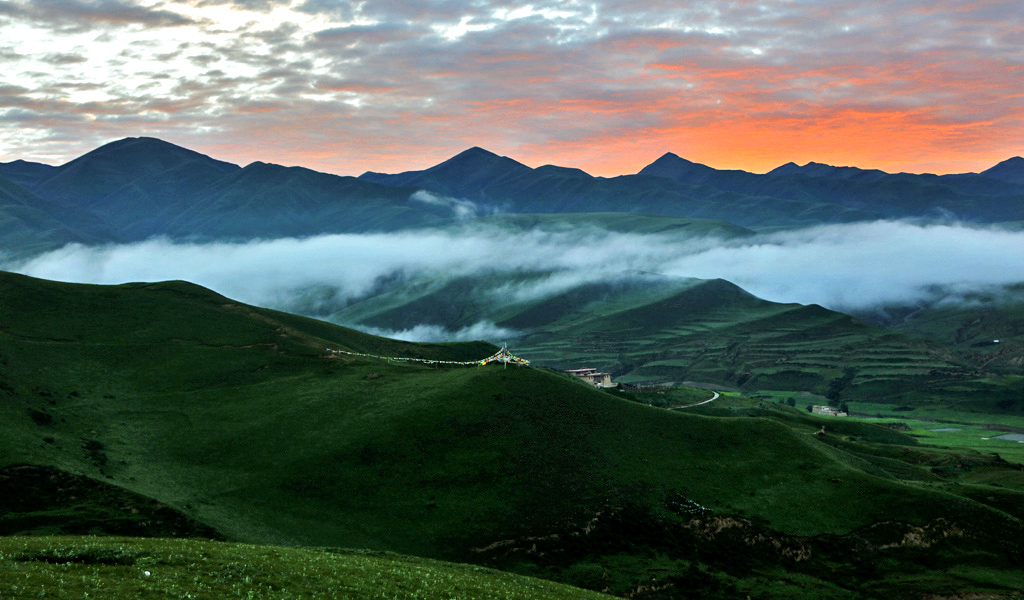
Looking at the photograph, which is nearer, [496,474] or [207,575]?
[207,575]

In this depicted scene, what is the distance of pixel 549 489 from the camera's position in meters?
120

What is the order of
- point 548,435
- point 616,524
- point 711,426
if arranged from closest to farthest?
1. point 616,524
2. point 548,435
3. point 711,426

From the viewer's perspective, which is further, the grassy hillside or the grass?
the grassy hillside

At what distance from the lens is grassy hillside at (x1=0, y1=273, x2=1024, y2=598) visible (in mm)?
105062

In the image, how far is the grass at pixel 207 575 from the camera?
4478 cm

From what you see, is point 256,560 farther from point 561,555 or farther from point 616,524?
point 616,524

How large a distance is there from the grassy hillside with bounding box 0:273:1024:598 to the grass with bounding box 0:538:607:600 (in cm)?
3413

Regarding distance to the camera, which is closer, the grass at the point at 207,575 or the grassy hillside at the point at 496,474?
the grass at the point at 207,575

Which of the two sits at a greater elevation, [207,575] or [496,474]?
[207,575]

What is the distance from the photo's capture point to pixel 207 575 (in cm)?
5112

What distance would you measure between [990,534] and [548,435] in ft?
220

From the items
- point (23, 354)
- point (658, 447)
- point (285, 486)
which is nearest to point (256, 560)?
point (285, 486)

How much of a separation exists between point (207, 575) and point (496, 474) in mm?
75435

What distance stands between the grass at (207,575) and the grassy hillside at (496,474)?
112ft
